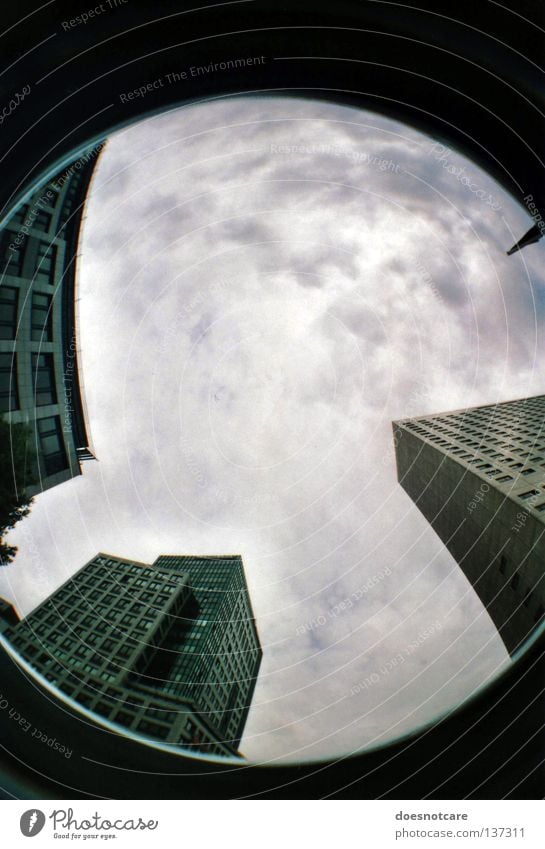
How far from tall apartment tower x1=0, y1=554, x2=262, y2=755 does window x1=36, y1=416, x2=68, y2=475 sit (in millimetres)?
22504

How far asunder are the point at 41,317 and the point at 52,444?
677cm

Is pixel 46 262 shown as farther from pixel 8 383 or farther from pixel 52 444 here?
pixel 52 444

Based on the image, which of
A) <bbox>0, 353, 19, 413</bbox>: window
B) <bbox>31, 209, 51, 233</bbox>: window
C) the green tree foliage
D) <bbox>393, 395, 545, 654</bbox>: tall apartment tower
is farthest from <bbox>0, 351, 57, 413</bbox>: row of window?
<bbox>393, 395, 545, 654</bbox>: tall apartment tower

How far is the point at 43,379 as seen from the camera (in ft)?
55.7

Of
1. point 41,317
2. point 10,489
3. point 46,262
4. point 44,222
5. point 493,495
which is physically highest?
point 46,262

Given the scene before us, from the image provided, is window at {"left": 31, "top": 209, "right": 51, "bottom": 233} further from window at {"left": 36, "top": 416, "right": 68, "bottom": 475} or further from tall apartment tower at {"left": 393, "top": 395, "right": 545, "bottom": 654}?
tall apartment tower at {"left": 393, "top": 395, "right": 545, "bottom": 654}

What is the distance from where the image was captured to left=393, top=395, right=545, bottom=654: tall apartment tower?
24000mm


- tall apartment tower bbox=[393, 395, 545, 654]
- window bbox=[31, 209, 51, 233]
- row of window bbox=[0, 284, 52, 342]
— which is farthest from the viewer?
tall apartment tower bbox=[393, 395, 545, 654]

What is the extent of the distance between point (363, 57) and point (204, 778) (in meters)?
17.8

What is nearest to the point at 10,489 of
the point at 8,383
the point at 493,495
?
the point at 8,383

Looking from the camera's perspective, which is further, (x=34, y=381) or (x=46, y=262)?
(x=46, y=262)

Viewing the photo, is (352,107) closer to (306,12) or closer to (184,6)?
(306,12)

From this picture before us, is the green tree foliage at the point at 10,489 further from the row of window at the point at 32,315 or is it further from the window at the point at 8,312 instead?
the row of window at the point at 32,315
